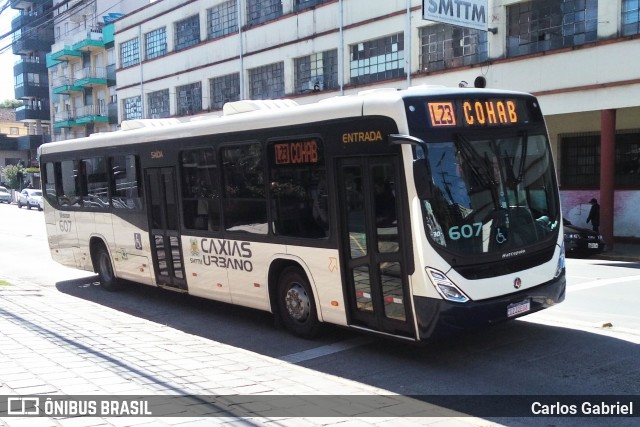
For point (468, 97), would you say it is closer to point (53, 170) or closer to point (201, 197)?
point (201, 197)

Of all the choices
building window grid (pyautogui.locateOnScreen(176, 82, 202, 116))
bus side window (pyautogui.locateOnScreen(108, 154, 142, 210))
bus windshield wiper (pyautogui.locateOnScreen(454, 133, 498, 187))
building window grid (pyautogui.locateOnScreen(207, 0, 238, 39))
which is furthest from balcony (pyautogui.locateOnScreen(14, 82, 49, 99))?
bus windshield wiper (pyautogui.locateOnScreen(454, 133, 498, 187))

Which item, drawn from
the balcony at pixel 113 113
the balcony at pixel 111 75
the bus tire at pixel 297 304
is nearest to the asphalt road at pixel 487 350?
the bus tire at pixel 297 304

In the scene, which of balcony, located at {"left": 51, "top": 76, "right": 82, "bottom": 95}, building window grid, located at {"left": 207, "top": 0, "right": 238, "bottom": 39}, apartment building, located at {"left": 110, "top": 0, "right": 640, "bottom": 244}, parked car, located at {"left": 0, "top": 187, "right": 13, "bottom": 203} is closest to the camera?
apartment building, located at {"left": 110, "top": 0, "right": 640, "bottom": 244}

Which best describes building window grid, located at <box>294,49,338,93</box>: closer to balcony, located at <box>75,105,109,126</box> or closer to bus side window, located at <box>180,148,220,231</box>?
bus side window, located at <box>180,148,220,231</box>

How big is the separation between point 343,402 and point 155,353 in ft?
8.93

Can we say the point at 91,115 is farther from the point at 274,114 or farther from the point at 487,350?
the point at 487,350

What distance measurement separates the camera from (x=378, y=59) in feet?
84.1

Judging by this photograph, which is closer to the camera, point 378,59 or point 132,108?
point 378,59

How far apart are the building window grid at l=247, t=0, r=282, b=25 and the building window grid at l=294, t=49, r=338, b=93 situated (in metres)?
2.81

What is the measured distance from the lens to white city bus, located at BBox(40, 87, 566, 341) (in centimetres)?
651

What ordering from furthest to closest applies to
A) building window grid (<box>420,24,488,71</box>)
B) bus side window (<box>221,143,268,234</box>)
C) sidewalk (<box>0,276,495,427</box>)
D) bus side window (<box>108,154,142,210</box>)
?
building window grid (<box>420,24,488,71</box>)
bus side window (<box>108,154,142,210</box>)
bus side window (<box>221,143,268,234</box>)
sidewalk (<box>0,276,495,427</box>)

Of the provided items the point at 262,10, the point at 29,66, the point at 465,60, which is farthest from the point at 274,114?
the point at 29,66

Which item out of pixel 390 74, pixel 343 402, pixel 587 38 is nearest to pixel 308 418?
pixel 343 402

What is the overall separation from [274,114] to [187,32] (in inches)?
1201
